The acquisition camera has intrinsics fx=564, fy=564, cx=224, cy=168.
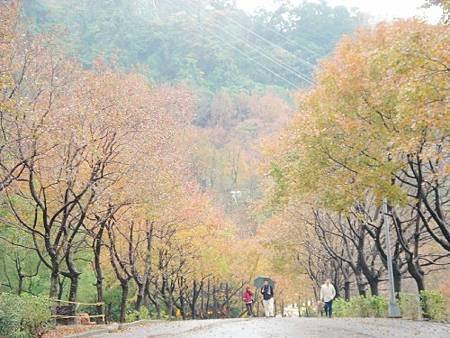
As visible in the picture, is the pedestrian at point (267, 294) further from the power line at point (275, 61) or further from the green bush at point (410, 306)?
the power line at point (275, 61)

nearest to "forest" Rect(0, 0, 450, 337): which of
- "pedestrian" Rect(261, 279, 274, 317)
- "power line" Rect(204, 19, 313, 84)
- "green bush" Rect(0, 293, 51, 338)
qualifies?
"green bush" Rect(0, 293, 51, 338)

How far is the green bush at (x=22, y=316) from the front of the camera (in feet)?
36.9

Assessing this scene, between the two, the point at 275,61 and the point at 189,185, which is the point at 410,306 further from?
the point at 275,61

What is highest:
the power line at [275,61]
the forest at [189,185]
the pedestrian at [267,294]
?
the power line at [275,61]

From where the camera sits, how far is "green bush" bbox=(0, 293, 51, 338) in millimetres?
11234

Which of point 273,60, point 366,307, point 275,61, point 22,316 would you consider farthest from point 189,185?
point 273,60

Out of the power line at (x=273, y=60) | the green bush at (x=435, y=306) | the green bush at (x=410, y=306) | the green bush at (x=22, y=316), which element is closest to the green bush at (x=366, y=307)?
the green bush at (x=410, y=306)

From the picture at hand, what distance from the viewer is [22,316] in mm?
12125

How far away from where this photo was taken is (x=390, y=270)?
2075cm

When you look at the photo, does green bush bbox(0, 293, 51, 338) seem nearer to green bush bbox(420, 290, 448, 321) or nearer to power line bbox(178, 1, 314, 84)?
green bush bbox(420, 290, 448, 321)

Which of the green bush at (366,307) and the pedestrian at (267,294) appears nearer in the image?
the green bush at (366,307)

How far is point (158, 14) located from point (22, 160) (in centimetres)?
7213

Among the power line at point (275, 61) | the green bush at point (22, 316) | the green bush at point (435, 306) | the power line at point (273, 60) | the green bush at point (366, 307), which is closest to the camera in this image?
the green bush at point (22, 316)

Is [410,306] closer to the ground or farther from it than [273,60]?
closer to the ground
